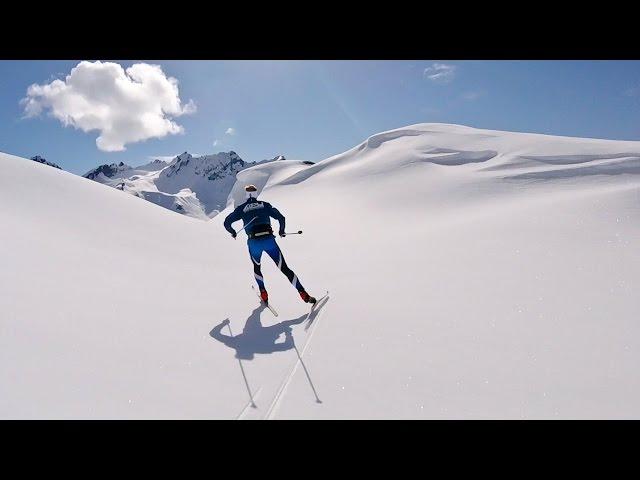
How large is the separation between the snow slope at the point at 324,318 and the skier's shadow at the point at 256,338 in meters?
0.03

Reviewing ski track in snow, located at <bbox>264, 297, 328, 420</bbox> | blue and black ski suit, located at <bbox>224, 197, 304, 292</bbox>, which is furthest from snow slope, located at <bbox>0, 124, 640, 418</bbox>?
blue and black ski suit, located at <bbox>224, 197, 304, 292</bbox>

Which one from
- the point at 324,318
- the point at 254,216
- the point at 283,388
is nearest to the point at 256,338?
the point at 324,318

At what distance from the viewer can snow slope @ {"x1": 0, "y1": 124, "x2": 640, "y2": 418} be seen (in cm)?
321

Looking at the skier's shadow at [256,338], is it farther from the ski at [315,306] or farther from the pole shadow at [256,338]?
the ski at [315,306]

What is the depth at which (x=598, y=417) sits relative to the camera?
9.78 ft

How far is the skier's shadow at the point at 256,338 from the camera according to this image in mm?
4519

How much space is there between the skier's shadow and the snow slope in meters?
0.03

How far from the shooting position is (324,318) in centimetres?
560

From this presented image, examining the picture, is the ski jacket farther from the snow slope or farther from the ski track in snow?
the ski track in snow

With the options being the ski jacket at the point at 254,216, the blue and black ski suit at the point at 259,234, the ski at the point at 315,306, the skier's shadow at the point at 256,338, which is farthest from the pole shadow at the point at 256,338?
the ski jacket at the point at 254,216
